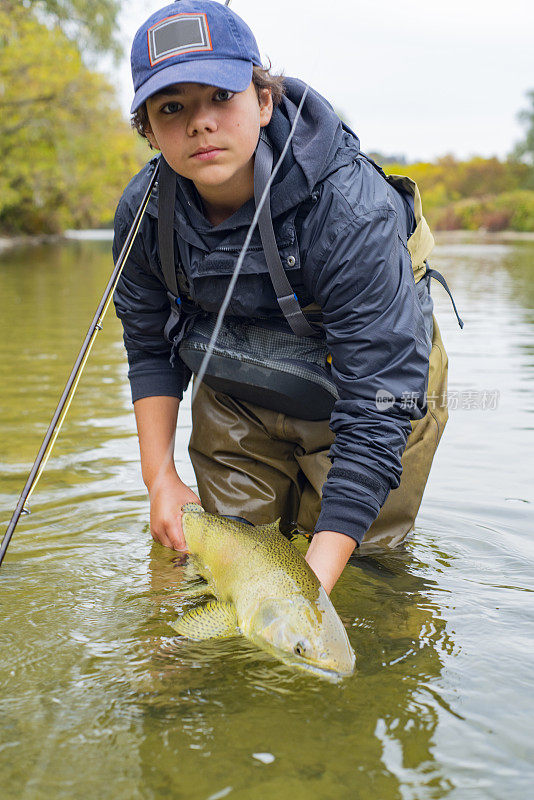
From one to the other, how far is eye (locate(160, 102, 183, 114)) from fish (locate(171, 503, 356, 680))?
120cm

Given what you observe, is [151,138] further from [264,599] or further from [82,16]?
[82,16]

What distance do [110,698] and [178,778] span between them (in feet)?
1.24

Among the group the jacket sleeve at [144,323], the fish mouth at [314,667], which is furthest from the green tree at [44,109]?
the fish mouth at [314,667]

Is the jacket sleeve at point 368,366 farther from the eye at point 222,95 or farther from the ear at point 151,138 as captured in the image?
the ear at point 151,138

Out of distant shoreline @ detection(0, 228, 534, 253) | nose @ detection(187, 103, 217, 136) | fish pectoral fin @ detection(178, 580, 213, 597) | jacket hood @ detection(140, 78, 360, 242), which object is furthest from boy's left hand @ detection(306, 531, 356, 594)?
distant shoreline @ detection(0, 228, 534, 253)

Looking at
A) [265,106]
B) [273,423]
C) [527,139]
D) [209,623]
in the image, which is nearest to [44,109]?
[273,423]

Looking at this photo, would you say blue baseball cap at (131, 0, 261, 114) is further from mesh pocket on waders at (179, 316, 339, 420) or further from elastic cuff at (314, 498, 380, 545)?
elastic cuff at (314, 498, 380, 545)

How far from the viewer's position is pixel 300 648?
2086 mm

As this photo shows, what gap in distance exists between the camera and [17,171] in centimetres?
3150

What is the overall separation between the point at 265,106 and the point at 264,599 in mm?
1415

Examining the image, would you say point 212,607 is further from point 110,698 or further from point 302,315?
point 302,315

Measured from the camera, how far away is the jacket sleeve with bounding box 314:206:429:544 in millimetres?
2373

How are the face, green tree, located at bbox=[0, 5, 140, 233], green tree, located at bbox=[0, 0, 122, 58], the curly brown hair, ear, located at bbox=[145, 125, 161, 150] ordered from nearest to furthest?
1. the face
2. the curly brown hair
3. ear, located at bbox=[145, 125, 161, 150]
4. green tree, located at bbox=[0, 0, 122, 58]
5. green tree, located at bbox=[0, 5, 140, 233]

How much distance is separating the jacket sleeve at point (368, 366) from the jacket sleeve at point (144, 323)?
854mm
